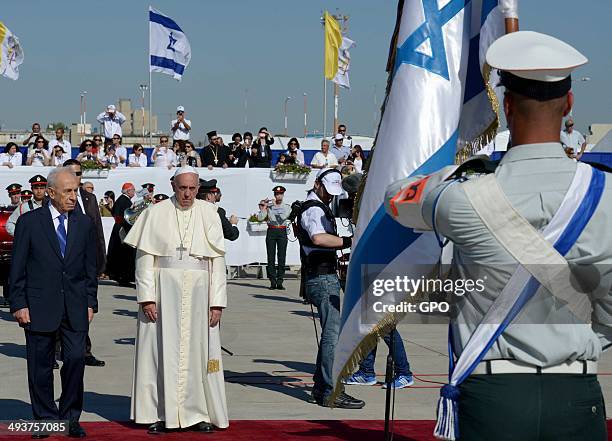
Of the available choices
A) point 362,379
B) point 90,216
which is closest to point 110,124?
point 90,216

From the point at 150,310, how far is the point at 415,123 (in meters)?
3.48

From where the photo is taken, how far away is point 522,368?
300cm

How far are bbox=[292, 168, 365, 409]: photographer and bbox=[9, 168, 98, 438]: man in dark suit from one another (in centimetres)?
205

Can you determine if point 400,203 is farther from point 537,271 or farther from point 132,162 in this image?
point 132,162

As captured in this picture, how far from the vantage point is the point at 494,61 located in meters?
3.03

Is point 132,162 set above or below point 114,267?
above

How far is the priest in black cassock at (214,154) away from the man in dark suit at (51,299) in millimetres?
14409

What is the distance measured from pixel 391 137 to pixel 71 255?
3356 mm

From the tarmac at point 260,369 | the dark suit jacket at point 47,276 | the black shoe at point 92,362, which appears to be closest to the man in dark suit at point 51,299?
the dark suit jacket at point 47,276

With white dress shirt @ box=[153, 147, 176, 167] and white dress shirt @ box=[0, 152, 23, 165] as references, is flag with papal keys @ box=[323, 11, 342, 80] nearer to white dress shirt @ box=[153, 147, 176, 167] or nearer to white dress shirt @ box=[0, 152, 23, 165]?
white dress shirt @ box=[153, 147, 176, 167]

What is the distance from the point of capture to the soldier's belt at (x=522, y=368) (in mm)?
2998

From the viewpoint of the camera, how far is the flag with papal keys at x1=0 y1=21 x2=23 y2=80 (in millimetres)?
26531

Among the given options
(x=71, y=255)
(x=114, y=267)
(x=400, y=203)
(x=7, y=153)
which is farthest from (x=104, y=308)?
(x=400, y=203)

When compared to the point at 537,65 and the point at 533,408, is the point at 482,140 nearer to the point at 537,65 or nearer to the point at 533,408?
the point at 537,65
